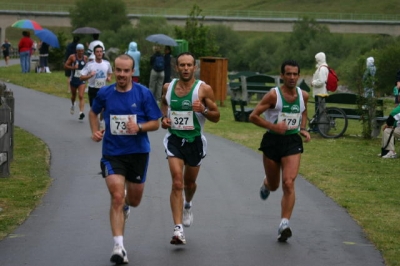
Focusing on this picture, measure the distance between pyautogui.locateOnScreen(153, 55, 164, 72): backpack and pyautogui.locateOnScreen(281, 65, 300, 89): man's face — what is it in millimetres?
19562

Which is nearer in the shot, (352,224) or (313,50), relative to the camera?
(352,224)

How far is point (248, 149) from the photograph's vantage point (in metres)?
19.0

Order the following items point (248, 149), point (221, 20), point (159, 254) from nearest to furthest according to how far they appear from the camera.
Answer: point (159, 254)
point (248, 149)
point (221, 20)

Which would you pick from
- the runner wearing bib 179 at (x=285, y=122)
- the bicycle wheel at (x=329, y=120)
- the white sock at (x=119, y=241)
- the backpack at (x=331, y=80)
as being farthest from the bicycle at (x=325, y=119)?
the white sock at (x=119, y=241)

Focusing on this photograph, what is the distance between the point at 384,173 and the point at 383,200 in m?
3.15

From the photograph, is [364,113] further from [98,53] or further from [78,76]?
[78,76]

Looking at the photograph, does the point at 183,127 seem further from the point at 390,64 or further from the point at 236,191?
the point at 390,64

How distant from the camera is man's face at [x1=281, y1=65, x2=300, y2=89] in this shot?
413 inches

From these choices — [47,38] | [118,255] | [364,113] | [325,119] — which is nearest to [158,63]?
[325,119]

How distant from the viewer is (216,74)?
101 ft

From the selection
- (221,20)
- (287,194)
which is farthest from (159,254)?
(221,20)

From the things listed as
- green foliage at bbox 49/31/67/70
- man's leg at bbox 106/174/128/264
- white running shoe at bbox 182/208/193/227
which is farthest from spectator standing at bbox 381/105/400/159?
green foliage at bbox 49/31/67/70

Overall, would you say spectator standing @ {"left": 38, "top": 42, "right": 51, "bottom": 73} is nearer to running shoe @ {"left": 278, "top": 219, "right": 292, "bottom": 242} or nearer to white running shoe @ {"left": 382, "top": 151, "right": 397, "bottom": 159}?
white running shoe @ {"left": 382, "top": 151, "right": 397, "bottom": 159}

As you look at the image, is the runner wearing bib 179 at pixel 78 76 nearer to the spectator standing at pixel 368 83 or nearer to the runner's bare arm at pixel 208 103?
the spectator standing at pixel 368 83
